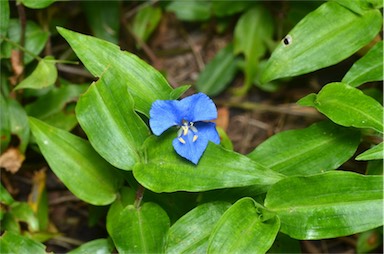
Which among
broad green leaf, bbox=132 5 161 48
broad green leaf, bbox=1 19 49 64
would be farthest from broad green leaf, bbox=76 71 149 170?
broad green leaf, bbox=132 5 161 48

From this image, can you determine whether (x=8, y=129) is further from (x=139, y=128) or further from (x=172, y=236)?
(x=172, y=236)

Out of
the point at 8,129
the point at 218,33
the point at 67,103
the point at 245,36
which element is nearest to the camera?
the point at 8,129

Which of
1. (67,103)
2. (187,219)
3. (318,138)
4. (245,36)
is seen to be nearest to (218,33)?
(245,36)

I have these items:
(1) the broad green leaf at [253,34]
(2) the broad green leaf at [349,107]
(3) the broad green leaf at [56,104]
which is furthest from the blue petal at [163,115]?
(1) the broad green leaf at [253,34]

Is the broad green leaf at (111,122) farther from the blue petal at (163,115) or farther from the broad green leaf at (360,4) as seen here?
the broad green leaf at (360,4)

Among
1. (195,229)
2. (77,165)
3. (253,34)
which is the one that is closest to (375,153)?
(195,229)

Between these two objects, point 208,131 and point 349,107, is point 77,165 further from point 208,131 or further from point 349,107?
point 349,107
